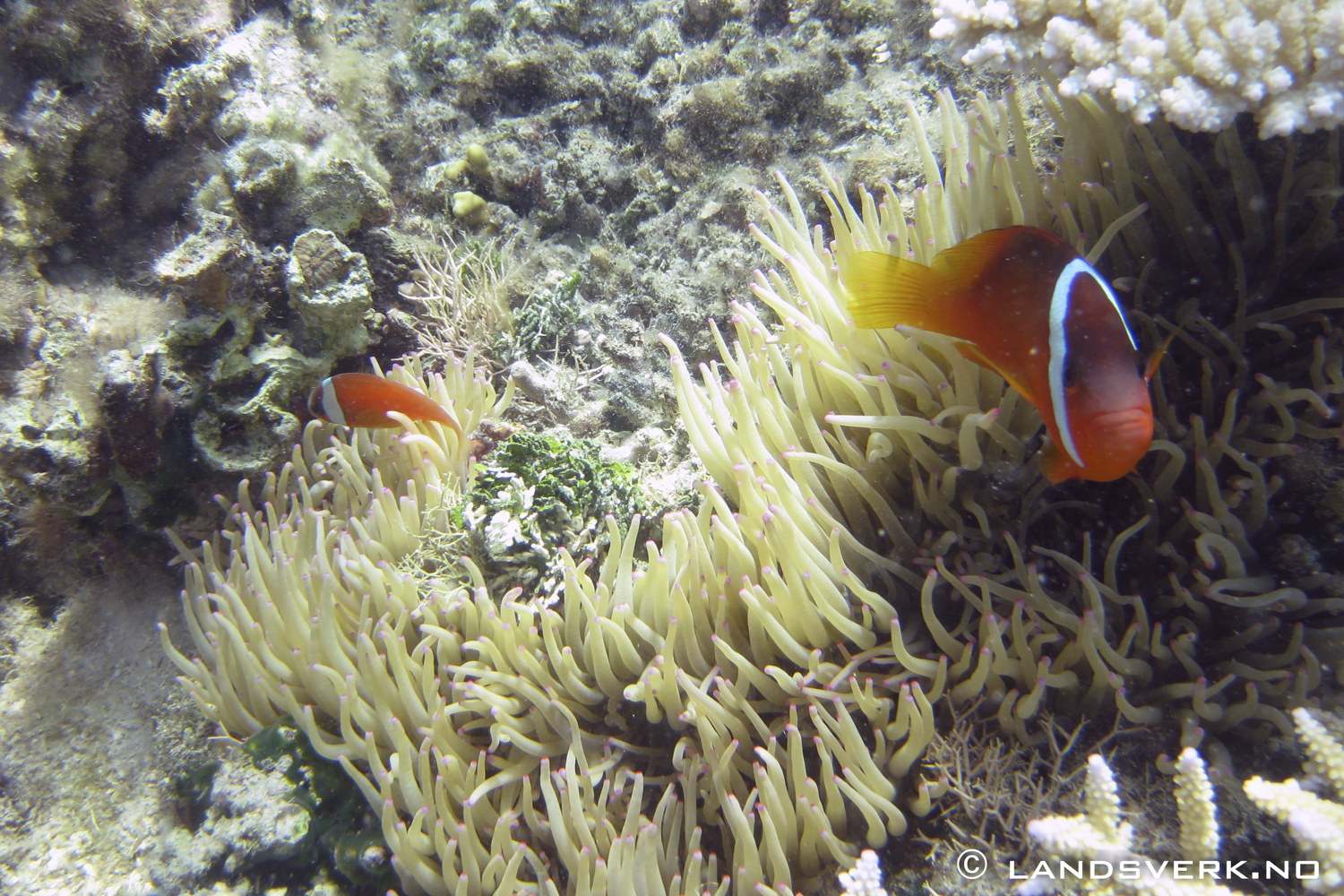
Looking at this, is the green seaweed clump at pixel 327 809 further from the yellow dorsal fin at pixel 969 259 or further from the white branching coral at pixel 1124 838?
the yellow dorsal fin at pixel 969 259

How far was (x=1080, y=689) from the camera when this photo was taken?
1498 mm

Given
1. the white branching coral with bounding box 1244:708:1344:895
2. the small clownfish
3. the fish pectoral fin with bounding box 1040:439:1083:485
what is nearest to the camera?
the white branching coral with bounding box 1244:708:1344:895

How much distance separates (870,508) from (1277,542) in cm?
94

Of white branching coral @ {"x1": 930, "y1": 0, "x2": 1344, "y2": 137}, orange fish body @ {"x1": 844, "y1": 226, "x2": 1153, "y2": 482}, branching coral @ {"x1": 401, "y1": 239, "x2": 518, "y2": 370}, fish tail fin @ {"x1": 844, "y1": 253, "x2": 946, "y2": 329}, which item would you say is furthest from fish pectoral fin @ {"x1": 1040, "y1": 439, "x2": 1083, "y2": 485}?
branching coral @ {"x1": 401, "y1": 239, "x2": 518, "y2": 370}

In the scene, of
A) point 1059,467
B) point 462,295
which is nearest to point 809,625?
point 1059,467

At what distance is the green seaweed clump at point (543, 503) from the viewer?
2129 mm

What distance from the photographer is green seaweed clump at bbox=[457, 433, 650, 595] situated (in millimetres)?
2129

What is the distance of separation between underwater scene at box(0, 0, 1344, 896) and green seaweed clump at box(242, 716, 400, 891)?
14mm

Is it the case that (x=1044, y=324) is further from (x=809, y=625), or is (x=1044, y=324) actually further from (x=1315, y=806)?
(x=1315, y=806)

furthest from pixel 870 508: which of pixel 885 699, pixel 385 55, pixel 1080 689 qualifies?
pixel 385 55

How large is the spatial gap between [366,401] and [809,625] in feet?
6.25

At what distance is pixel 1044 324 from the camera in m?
1.29

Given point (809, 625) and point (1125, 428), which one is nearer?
point (1125, 428)

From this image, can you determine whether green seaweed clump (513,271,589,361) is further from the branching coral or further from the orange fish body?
the orange fish body
